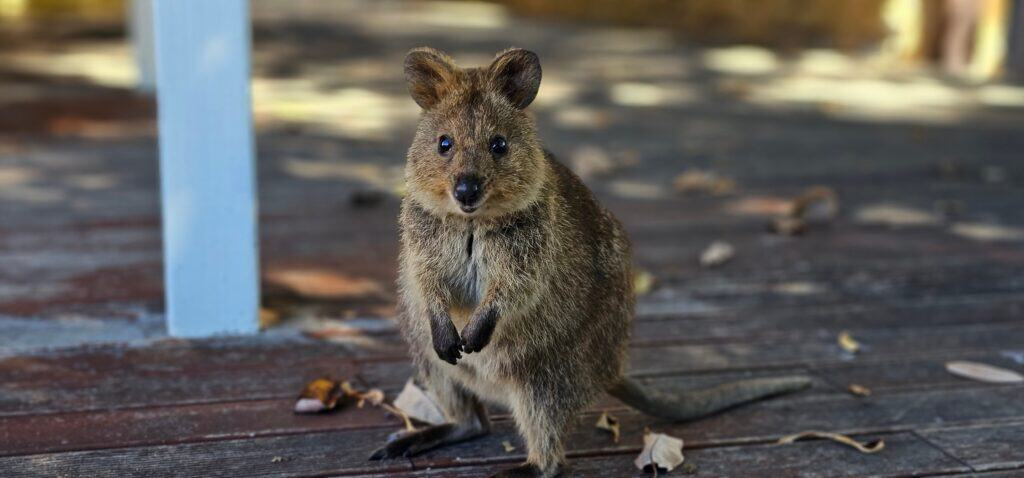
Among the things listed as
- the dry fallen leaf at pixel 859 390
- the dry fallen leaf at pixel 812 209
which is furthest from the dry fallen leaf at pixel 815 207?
the dry fallen leaf at pixel 859 390

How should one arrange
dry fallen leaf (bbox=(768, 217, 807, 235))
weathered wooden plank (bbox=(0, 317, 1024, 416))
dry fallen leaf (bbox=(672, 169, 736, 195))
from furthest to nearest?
dry fallen leaf (bbox=(672, 169, 736, 195)), dry fallen leaf (bbox=(768, 217, 807, 235)), weathered wooden plank (bbox=(0, 317, 1024, 416))

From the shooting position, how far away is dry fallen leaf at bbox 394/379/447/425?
286cm

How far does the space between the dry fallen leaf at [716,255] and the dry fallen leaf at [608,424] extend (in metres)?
1.42

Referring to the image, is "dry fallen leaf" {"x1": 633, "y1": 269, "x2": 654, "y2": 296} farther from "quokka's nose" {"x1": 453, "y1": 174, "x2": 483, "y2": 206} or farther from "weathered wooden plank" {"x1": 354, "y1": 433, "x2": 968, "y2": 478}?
"quokka's nose" {"x1": 453, "y1": 174, "x2": 483, "y2": 206}

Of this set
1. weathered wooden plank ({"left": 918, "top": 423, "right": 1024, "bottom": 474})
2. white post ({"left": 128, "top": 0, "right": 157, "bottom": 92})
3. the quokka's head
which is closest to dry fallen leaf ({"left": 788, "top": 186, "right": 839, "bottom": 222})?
weathered wooden plank ({"left": 918, "top": 423, "right": 1024, "bottom": 474})

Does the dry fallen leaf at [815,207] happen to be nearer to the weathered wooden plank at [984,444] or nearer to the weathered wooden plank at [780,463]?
the weathered wooden plank at [984,444]

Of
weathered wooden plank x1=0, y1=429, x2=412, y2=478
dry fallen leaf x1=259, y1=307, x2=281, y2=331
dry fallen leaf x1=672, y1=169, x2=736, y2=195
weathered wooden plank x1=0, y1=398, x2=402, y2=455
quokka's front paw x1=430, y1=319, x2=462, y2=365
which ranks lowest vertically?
weathered wooden plank x1=0, y1=429, x2=412, y2=478

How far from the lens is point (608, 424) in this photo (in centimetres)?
289

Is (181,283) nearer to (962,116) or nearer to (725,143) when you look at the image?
(725,143)

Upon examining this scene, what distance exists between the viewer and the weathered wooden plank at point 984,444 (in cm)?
270

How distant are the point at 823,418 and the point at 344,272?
180 cm

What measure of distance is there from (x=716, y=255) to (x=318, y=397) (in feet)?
6.09

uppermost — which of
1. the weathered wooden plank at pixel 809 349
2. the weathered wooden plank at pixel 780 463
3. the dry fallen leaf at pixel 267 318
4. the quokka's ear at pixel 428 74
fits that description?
the quokka's ear at pixel 428 74

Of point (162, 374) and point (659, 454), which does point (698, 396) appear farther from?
point (162, 374)
